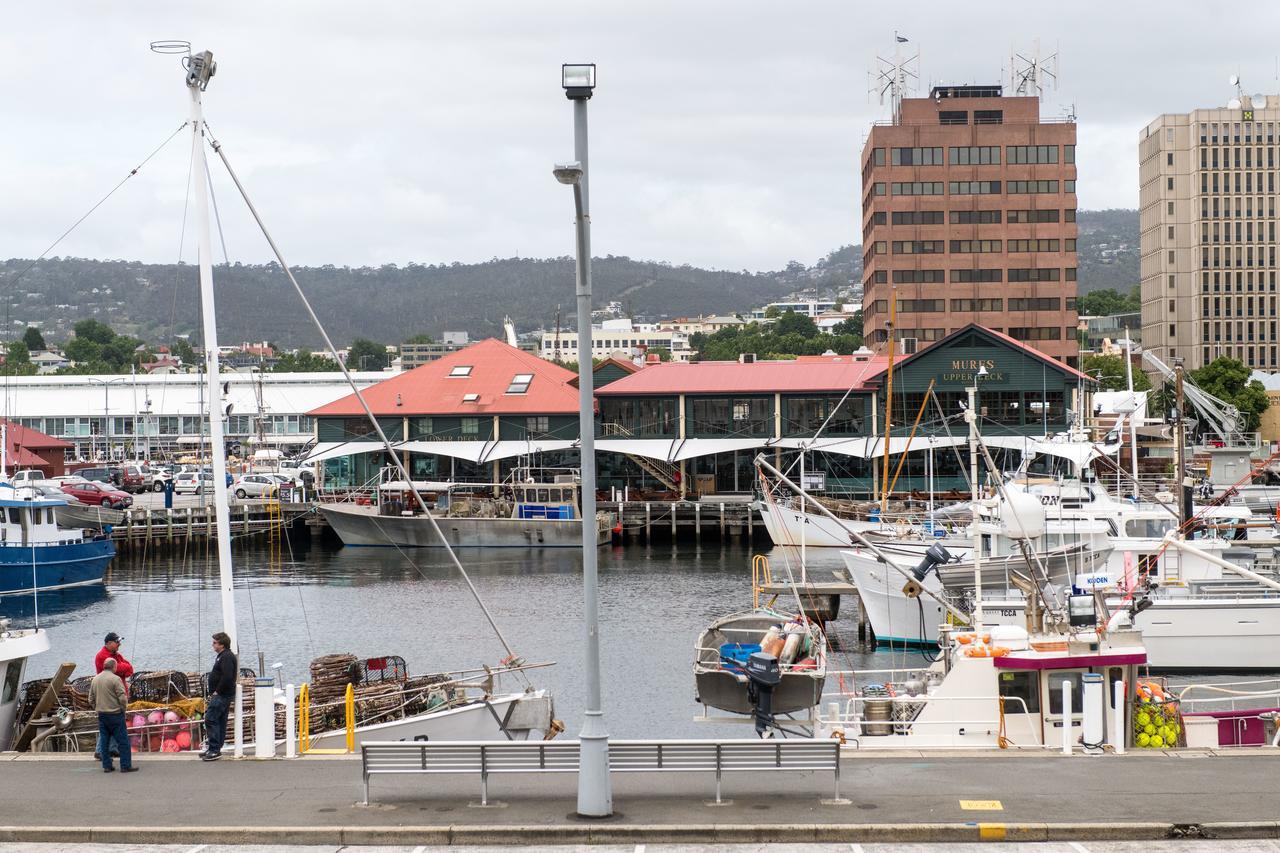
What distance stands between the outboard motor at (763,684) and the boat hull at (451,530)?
178ft

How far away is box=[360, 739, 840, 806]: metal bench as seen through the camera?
1752 centimetres

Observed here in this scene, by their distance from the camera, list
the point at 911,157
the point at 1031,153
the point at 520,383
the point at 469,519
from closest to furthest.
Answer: the point at 469,519 < the point at 520,383 < the point at 1031,153 < the point at 911,157

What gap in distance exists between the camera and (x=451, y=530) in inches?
3147

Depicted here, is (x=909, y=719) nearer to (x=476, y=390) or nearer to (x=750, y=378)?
(x=750, y=378)

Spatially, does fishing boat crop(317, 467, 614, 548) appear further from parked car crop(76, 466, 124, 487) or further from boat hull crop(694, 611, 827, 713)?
boat hull crop(694, 611, 827, 713)

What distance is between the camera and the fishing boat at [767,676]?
2388 centimetres

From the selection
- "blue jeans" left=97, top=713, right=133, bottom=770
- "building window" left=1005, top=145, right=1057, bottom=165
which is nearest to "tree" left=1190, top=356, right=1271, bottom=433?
"building window" left=1005, top=145, right=1057, bottom=165

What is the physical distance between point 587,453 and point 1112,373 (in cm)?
14664

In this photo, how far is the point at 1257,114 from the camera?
179125 millimetres

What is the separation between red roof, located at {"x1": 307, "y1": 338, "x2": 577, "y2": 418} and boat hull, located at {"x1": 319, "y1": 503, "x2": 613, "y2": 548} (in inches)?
413

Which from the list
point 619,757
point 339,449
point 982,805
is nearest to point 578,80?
point 619,757

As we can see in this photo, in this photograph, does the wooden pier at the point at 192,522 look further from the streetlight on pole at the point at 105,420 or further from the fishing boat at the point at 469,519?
the streetlight on pole at the point at 105,420

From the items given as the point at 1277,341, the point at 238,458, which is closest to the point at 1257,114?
the point at 1277,341

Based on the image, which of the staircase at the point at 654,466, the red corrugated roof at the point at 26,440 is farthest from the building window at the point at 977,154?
the red corrugated roof at the point at 26,440
